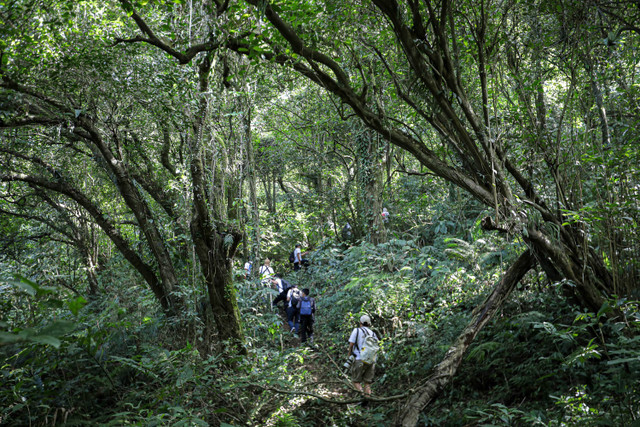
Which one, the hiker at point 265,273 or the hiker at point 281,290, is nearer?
the hiker at point 265,273

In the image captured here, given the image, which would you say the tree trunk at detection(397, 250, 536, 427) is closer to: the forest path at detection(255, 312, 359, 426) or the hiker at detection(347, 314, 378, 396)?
the forest path at detection(255, 312, 359, 426)

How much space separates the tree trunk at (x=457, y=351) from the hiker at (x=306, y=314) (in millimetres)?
5175

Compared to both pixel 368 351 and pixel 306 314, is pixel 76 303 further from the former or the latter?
pixel 306 314

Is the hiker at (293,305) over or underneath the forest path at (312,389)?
over

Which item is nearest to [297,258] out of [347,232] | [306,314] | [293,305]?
[347,232]

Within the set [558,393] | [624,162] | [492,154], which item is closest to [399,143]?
[492,154]

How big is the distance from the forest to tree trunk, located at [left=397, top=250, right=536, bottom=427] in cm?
3

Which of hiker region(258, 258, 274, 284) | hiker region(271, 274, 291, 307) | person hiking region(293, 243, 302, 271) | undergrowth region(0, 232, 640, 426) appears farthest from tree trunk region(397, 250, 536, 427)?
person hiking region(293, 243, 302, 271)

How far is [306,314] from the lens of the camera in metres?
10.3

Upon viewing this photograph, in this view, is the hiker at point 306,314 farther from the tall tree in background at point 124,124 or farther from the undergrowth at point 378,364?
the tall tree in background at point 124,124

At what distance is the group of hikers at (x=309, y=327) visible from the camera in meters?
7.40

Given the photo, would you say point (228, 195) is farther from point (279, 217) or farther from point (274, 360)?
point (279, 217)

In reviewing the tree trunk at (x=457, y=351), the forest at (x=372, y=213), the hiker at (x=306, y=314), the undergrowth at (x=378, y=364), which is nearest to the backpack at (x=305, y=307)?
the hiker at (x=306, y=314)

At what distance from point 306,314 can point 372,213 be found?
13.2 ft
